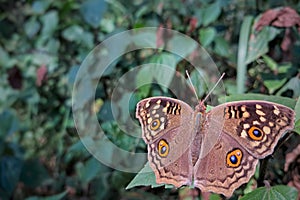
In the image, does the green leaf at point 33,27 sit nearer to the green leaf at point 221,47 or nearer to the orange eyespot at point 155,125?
the green leaf at point 221,47

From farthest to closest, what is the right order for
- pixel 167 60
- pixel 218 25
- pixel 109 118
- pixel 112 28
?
pixel 112 28
pixel 218 25
pixel 109 118
pixel 167 60

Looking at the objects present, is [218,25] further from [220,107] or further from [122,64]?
[220,107]

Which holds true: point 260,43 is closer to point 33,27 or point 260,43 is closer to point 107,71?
point 107,71

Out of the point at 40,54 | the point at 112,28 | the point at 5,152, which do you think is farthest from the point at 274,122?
the point at 5,152

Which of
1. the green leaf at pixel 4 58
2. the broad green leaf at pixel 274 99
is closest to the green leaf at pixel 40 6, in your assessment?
the green leaf at pixel 4 58

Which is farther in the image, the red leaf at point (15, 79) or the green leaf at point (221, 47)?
the red leaf at point (15, 79)
